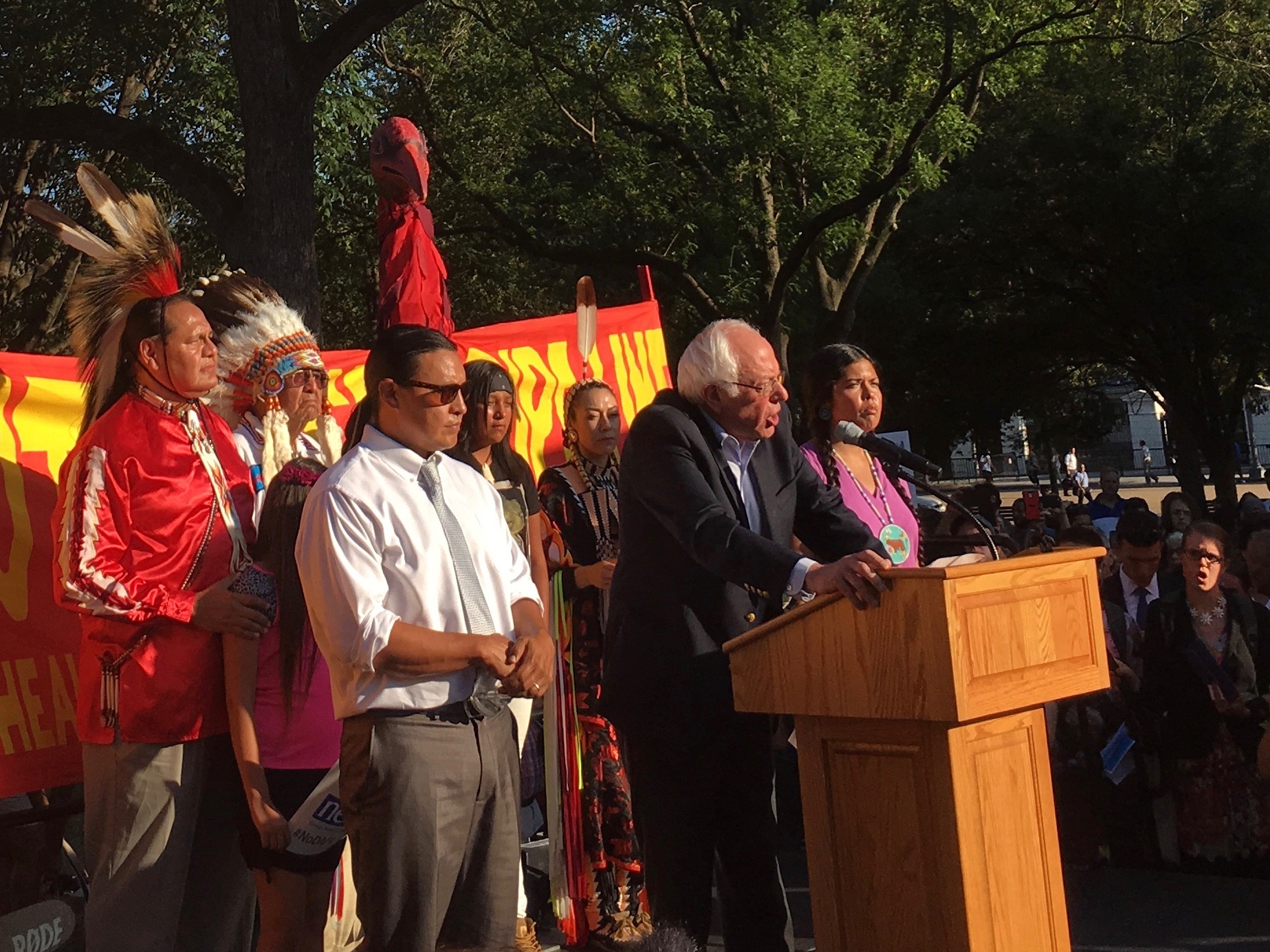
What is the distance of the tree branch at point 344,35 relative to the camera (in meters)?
10.0

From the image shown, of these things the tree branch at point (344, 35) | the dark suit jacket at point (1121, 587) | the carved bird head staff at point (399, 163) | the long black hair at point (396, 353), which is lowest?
the dark suit jacket at point (1121, 587)

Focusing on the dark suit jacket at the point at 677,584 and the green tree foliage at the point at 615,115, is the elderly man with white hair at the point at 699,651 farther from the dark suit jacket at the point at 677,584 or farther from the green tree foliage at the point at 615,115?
the green tree foliage at the point at 615,115

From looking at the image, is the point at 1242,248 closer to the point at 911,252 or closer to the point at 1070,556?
the point at 911,252

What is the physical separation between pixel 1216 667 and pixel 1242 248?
18676mm

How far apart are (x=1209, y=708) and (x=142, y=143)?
7.82 m

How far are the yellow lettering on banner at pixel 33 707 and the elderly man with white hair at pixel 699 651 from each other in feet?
5.83

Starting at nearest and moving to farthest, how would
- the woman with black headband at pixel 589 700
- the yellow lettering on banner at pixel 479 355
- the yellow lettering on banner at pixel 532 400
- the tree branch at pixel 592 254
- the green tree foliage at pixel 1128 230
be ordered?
1. the woman with black headband at pixel 589 700
2. the yellow lettering on banner at pixel 479 355
3. the yellow lettering on banner at pixel 532 400
4. the tree branch at pixel 592 254
5. the green tree foliage at pixel 1128 230

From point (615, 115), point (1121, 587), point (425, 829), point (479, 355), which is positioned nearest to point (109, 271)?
point (425, 829)

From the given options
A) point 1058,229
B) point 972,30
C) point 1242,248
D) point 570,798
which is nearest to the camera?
point 570,798

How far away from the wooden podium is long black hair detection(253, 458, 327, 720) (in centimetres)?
114

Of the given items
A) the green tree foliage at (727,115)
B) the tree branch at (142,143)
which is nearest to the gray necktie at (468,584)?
the tree branch at (142,143)

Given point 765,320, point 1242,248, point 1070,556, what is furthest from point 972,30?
point 1070,556

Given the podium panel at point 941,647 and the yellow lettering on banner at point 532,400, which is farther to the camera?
the yellow lettering on banner at point 532,400

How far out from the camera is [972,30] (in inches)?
666
